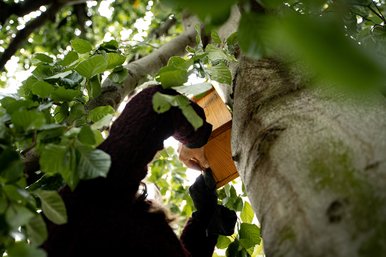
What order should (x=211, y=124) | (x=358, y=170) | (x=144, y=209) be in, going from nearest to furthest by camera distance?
1. (x=358, y=170)
2. (x=144, y=209)
3. (x=211, y=124)

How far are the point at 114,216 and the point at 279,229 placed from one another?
340 millimetres

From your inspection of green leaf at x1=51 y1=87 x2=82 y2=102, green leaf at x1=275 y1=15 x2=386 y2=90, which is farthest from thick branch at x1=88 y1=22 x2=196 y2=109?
green leaf at x1=275 y1=15 x2=386 y2=90

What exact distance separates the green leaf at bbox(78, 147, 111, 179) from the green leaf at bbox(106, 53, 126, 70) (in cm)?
49

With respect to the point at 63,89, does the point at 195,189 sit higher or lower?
lower

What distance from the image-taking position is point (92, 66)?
107 cm

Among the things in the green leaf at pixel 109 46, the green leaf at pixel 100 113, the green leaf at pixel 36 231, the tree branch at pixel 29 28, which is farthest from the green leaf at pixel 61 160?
the green leaf at pixel 109 46

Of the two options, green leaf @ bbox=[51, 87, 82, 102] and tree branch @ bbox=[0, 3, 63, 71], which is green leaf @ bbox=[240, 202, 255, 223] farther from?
tree branch @ bbox=[0, 3, 63, 71]

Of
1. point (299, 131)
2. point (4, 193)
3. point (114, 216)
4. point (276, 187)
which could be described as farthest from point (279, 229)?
point (4, 193)

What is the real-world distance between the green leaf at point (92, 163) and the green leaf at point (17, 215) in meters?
0.13

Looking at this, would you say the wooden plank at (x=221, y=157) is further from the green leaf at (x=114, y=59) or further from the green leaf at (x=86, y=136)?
the green leaf at (x=86, y=136)

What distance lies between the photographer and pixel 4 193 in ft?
2.26

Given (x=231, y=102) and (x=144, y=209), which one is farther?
(x=231, y=102)

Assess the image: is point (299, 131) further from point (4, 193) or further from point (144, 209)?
point (4, 193)

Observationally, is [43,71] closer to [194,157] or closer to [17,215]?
[194,157]
